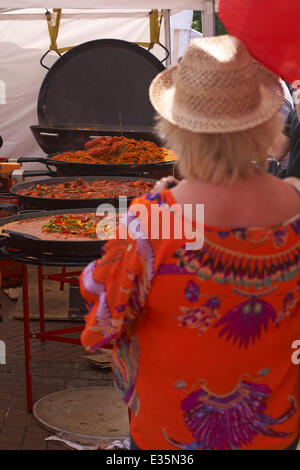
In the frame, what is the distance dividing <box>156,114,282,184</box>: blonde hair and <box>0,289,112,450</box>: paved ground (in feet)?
7.64

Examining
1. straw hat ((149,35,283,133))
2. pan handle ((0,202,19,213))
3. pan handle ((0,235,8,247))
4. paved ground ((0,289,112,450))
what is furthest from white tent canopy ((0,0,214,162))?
straw hat ((149,35,283,133))

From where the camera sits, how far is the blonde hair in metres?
1.82

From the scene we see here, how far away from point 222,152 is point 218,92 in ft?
0.54

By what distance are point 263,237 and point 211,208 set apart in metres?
0.16

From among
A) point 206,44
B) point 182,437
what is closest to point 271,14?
point 206,44

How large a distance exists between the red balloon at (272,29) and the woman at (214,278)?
0.20 ft

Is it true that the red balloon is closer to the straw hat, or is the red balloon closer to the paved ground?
the straw hat

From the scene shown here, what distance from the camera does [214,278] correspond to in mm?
1836

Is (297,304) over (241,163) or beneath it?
beneath

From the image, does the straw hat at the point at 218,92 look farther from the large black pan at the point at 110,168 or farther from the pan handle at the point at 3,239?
the large black pan at the point at 110,168

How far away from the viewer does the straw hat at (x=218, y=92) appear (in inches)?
71.4

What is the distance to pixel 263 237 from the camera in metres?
1.84

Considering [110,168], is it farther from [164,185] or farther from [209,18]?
[164,185]

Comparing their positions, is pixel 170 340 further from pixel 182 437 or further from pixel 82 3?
pixel 82 3
